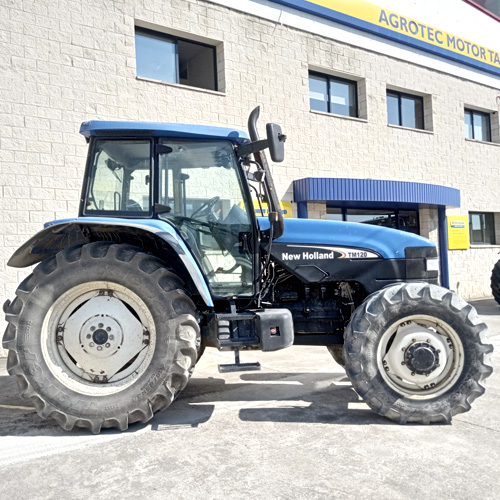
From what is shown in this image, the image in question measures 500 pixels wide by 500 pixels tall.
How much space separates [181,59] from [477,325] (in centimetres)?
835

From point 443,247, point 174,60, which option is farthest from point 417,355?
point 443,247

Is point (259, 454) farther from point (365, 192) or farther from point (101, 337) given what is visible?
point (365, 192)

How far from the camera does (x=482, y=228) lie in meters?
14.9

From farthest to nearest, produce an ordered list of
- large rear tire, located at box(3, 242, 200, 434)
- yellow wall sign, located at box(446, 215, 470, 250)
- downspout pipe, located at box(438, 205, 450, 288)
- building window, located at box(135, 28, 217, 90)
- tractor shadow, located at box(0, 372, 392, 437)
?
yellow wall sign, located at box(446, 215, 470, 250) < downspout pipe, located at box(438, 205, 450, 288) < building window, located at box(135, 28, 217, 90) < tractor shadow, located at box(0, 372, 392, 437) < large rear tire, located at box(3, 242, 200, 434)

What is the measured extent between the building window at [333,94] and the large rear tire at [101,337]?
28.3 feet

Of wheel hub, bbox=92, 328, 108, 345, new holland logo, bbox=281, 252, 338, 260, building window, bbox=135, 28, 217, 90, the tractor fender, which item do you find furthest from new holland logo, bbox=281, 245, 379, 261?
building window, bbox=135, 28, 217, 90

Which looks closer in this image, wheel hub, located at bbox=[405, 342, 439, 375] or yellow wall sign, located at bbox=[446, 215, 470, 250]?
wheel hub, located at bbox=[405, 342, 439, 375]

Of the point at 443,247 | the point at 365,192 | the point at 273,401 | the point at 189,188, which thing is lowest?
the point at 273,401

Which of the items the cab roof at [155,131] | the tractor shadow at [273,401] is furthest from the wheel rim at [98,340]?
the cab roof at [155,131]

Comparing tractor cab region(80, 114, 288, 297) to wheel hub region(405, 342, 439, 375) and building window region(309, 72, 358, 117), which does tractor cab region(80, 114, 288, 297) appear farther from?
building window region(309, 72, 358, 117)

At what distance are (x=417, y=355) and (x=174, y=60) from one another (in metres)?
7.76

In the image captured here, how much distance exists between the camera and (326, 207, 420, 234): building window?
11973 millimetres

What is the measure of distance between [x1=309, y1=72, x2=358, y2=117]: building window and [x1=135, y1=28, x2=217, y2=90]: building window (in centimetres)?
261

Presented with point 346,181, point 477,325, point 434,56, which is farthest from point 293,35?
point 477,325
